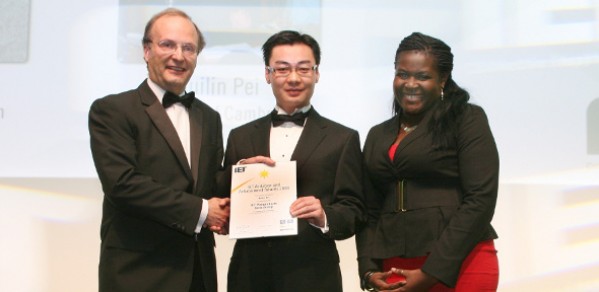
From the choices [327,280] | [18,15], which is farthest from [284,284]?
[18,15]

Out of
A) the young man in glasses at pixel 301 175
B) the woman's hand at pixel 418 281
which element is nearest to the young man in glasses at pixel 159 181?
the young man in glasses at pixel 301 175

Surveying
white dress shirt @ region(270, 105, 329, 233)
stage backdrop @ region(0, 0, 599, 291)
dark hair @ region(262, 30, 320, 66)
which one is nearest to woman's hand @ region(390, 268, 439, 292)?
white dress shirt @ region(270, 105, 329, 233)

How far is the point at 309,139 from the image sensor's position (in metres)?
2.86

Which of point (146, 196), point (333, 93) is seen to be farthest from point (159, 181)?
point (333, 93)

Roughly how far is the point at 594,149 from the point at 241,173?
6.97 ft

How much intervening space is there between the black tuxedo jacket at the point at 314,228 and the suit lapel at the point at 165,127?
11.1 inches

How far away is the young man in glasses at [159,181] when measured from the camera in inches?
102

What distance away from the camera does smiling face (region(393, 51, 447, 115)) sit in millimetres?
2619

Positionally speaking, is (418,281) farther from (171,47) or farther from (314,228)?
(171,47)

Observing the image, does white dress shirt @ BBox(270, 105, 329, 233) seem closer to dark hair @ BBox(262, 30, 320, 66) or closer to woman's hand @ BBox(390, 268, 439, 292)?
dark hair @ BBox(262, 30, 320, 66)

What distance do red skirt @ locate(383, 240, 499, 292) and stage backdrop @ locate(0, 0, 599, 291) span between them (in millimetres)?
1501

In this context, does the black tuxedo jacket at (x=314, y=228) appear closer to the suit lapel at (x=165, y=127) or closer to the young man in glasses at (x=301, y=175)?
the young man in glasses at (x=301, y=175)

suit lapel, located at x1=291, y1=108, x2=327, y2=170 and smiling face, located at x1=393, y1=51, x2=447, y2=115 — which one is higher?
smiling face, located at x1=393, y1=51, x2=447, y2=115

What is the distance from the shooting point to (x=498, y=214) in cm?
396
